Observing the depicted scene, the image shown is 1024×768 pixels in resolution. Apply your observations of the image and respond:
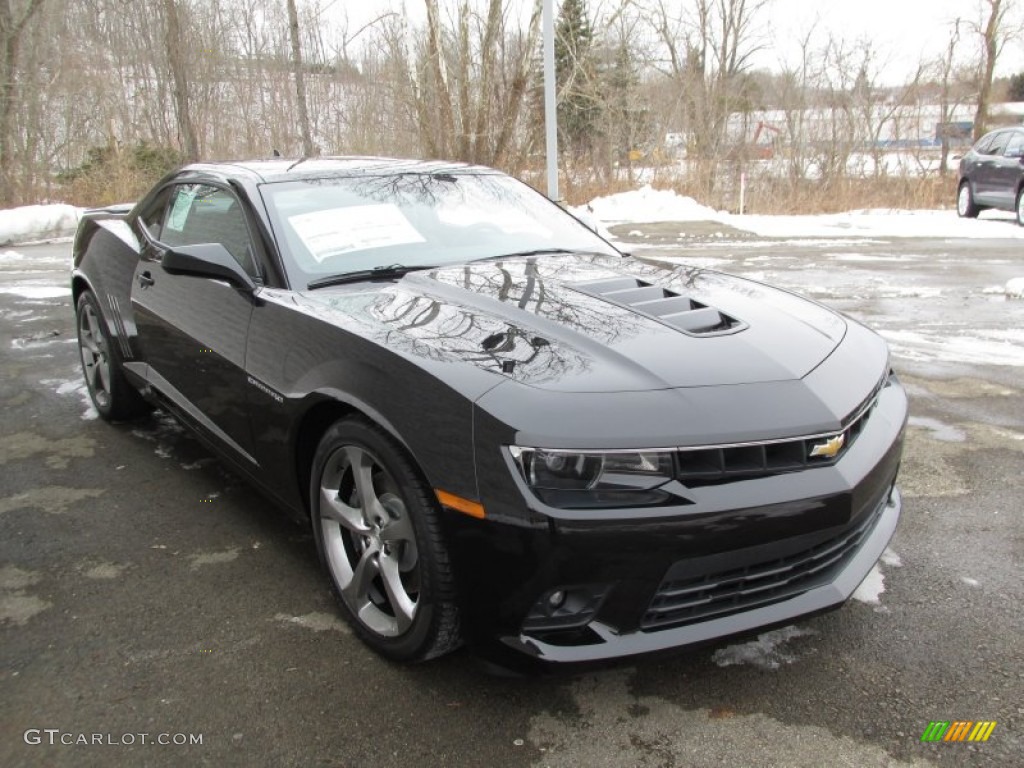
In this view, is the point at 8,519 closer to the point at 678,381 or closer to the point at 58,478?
the point at 58,478

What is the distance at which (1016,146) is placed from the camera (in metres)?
13.7

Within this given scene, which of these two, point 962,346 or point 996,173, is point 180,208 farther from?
point 996,173

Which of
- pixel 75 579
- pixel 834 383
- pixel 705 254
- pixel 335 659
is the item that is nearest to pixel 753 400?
pixel 834 383

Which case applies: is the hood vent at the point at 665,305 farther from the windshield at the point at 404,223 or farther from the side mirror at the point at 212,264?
the side mirror at the point at 212,264

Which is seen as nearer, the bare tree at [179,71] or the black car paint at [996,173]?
the black car paint at [996,173]

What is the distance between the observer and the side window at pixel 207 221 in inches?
122

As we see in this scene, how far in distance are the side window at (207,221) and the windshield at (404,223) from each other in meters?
0.17

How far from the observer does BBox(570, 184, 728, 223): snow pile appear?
16.7 meters

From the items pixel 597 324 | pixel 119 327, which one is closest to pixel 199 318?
pixel 119 327

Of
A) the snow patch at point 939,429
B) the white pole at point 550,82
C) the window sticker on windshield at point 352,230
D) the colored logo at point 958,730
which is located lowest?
the colored logo at point 958,730

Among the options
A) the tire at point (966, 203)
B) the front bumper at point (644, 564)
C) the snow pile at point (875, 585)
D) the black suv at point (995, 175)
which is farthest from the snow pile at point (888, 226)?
the front bumper at point (644, 564)

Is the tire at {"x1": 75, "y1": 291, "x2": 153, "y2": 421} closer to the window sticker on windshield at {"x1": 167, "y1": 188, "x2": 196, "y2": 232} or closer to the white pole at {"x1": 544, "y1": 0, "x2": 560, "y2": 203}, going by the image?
the window sticker on windshield at {"x1": 167, "y1": 188, "x2": 196, "y2": 232}

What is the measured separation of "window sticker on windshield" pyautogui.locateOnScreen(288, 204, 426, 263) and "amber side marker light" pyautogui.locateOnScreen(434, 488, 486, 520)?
1.31m

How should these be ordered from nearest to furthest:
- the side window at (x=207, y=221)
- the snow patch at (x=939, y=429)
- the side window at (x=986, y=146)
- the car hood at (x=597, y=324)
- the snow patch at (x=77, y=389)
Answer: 1. the car hood at (x=597, y=324)
2. the side window at (x=207, y=221)
3. the snow patch at (x=939, y=429)
4. the snow patch at (x=77, y=389)
5. the side window at (x=986, y=146)
